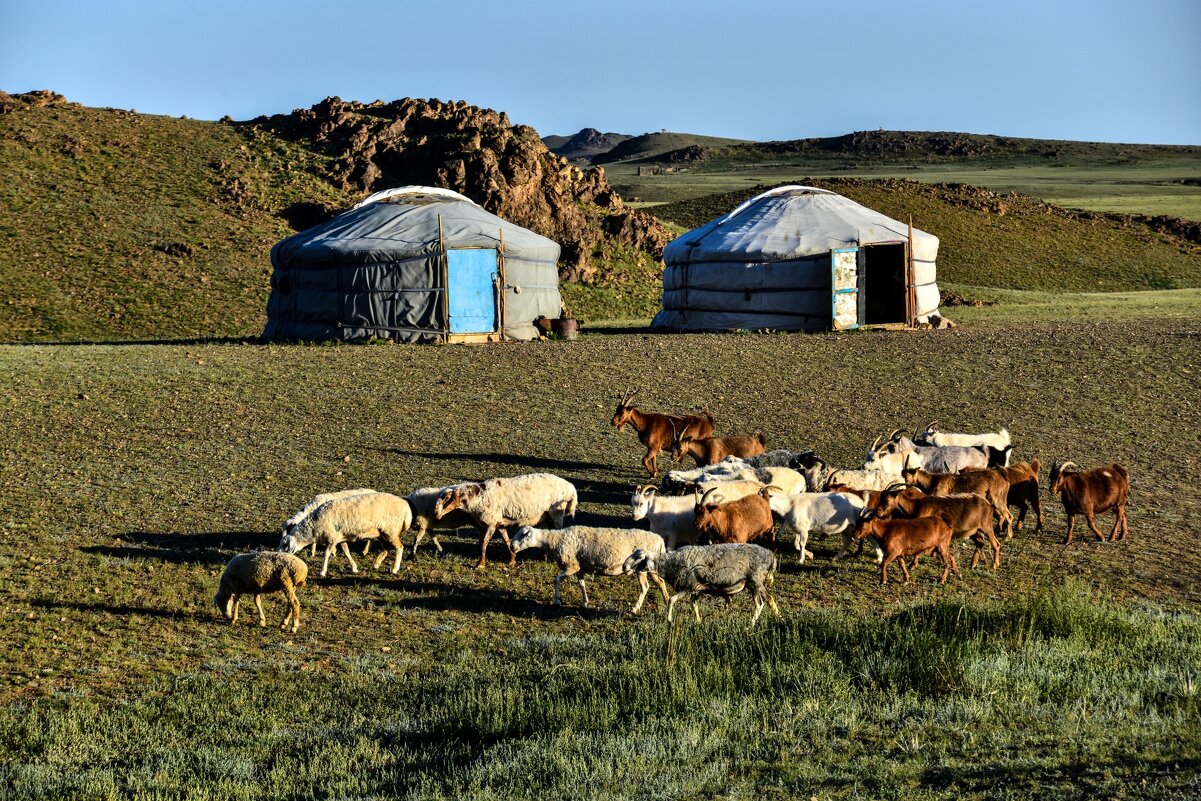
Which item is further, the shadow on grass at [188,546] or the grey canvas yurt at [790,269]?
the grey canvas yurt at [790,269]

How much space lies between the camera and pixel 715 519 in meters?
12.8

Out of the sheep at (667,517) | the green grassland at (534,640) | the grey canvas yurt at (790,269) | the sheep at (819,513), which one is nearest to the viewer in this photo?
the green grassland at (534,640)

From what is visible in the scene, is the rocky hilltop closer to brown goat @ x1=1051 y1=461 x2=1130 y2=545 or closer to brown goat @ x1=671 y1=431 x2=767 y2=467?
brown goat @ x1=671 y1=431 x2=767 y2=467

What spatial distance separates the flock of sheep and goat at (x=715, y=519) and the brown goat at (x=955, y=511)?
0.02 meters

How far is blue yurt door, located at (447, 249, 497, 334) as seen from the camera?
104 ft

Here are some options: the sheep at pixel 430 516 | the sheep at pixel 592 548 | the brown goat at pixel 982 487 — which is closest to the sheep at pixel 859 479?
the brown goat at pixel 982 487

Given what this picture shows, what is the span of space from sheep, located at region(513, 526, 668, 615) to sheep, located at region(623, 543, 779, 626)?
0.60 m

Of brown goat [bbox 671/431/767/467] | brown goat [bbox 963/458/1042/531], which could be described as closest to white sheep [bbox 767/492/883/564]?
brown goat [bbox 963/458/1042/531]

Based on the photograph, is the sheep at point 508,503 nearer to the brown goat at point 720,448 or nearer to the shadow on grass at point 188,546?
the shadow on grass at point 188,546

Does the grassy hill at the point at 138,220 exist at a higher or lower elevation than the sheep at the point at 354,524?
higher

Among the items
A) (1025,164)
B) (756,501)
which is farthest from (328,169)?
(1025,164)

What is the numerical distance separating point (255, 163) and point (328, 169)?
323 centimetres

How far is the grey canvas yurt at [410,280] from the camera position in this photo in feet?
103

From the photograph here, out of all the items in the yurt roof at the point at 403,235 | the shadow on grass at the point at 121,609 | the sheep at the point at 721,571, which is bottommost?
the shadow on grass at the point at 121,609
